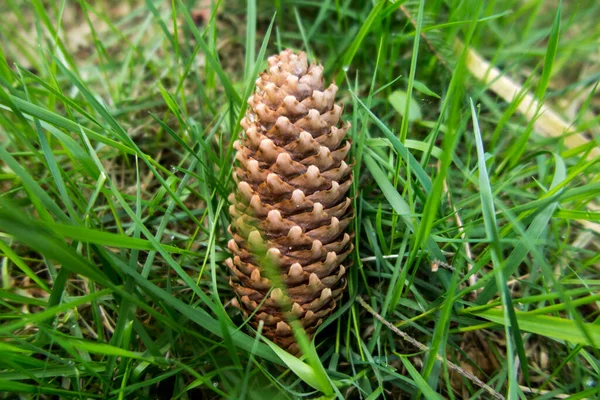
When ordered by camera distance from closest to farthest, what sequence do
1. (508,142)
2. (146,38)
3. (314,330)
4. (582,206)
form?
(314,330), (582,206), (508,142), (146,38)

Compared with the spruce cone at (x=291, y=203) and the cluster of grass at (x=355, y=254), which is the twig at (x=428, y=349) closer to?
the cluster of grass at (x=355, y=254)

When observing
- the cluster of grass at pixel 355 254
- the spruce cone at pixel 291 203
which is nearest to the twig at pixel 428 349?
the cluster of grass at pixel 355 254

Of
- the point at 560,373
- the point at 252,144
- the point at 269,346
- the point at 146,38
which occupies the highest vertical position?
the point at 146,38

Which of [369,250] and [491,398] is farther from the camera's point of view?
[369,250]

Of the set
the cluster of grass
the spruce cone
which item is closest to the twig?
the cluster of grass

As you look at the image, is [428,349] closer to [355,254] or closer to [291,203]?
[355,254]

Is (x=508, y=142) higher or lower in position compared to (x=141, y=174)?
higher

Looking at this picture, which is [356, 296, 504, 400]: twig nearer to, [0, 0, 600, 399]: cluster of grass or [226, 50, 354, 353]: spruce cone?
[0, 0, 600, 399]: cluster of grass

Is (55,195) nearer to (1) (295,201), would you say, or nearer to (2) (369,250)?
(1) (295,201)

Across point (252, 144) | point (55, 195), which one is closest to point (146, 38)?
point (55, 195)
